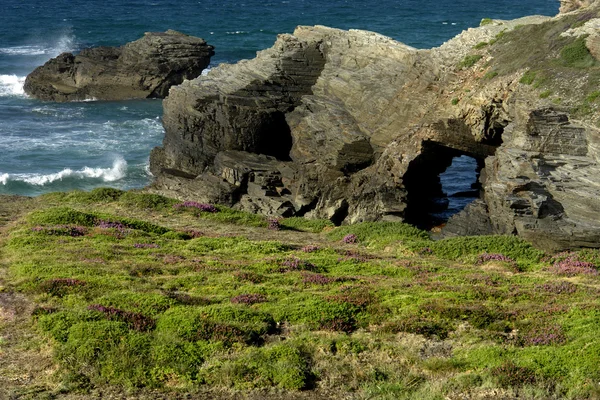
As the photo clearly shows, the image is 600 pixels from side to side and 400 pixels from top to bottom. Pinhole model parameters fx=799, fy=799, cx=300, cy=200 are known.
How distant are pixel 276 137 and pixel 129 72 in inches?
1786

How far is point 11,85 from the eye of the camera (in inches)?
4136

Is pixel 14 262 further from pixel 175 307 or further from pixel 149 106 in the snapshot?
pixel 149 106

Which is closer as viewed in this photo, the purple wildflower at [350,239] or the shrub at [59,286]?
the shrub at [59,286]

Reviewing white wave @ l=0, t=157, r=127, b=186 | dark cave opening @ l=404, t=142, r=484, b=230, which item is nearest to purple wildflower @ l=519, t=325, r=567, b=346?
dark cave opening @ l=404, t=142, r=484, b=230

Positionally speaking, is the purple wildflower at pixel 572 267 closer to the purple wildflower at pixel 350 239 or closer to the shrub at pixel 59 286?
the purple wildflower at pixel 350 239

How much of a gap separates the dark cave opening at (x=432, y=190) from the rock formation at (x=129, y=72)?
47.0 metres

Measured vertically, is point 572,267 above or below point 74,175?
above

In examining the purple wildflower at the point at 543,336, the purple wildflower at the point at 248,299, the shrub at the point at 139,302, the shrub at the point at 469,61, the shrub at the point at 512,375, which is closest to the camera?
the shrub at the point at 512,375

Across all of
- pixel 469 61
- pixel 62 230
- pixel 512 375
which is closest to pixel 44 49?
pixel 469 61

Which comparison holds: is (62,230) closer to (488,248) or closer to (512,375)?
(488,248)

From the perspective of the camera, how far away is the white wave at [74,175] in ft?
220

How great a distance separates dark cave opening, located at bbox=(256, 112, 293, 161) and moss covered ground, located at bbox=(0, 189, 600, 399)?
23.0m

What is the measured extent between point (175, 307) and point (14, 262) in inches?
350

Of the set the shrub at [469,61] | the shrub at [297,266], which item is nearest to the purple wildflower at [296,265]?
the shrub at [297,266]
